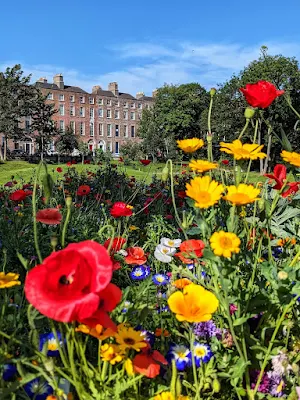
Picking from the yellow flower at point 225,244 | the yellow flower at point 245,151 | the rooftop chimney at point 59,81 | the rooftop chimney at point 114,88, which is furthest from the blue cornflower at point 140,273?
the rooftop chimney at point 114,88

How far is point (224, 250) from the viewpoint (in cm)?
80

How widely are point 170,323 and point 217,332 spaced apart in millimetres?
135

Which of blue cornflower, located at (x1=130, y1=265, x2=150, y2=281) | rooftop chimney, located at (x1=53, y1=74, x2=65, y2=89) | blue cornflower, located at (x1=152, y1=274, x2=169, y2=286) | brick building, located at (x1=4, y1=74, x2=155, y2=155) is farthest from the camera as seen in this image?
rooftop chimney, located at (x1=53, y1=74, x2=65, y2=89)

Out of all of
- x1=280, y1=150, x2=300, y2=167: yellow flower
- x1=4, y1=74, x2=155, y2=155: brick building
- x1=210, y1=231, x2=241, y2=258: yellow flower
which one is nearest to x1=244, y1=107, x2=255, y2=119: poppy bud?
x1=280, y1=150, x2=300, y2=167: yellow flower

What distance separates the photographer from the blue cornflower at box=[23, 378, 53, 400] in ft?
2.66

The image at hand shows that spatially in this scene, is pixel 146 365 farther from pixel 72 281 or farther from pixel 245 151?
pixel 245 151

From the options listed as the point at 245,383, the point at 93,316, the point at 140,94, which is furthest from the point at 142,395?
the point at 140,94

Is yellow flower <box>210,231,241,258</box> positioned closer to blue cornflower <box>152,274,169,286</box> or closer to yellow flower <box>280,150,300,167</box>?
yellow flower <box>280,150,300,167</box>

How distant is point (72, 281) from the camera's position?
2.09 ft

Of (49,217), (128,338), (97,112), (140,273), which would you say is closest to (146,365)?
(128,338)

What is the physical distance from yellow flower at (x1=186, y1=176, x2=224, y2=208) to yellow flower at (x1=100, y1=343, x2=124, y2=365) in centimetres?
33

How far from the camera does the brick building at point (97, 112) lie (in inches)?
1917

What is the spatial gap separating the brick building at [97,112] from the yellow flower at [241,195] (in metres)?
46.7

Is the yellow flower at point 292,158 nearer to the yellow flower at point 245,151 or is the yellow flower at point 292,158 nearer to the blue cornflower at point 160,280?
the yellow flower at point 245,151
